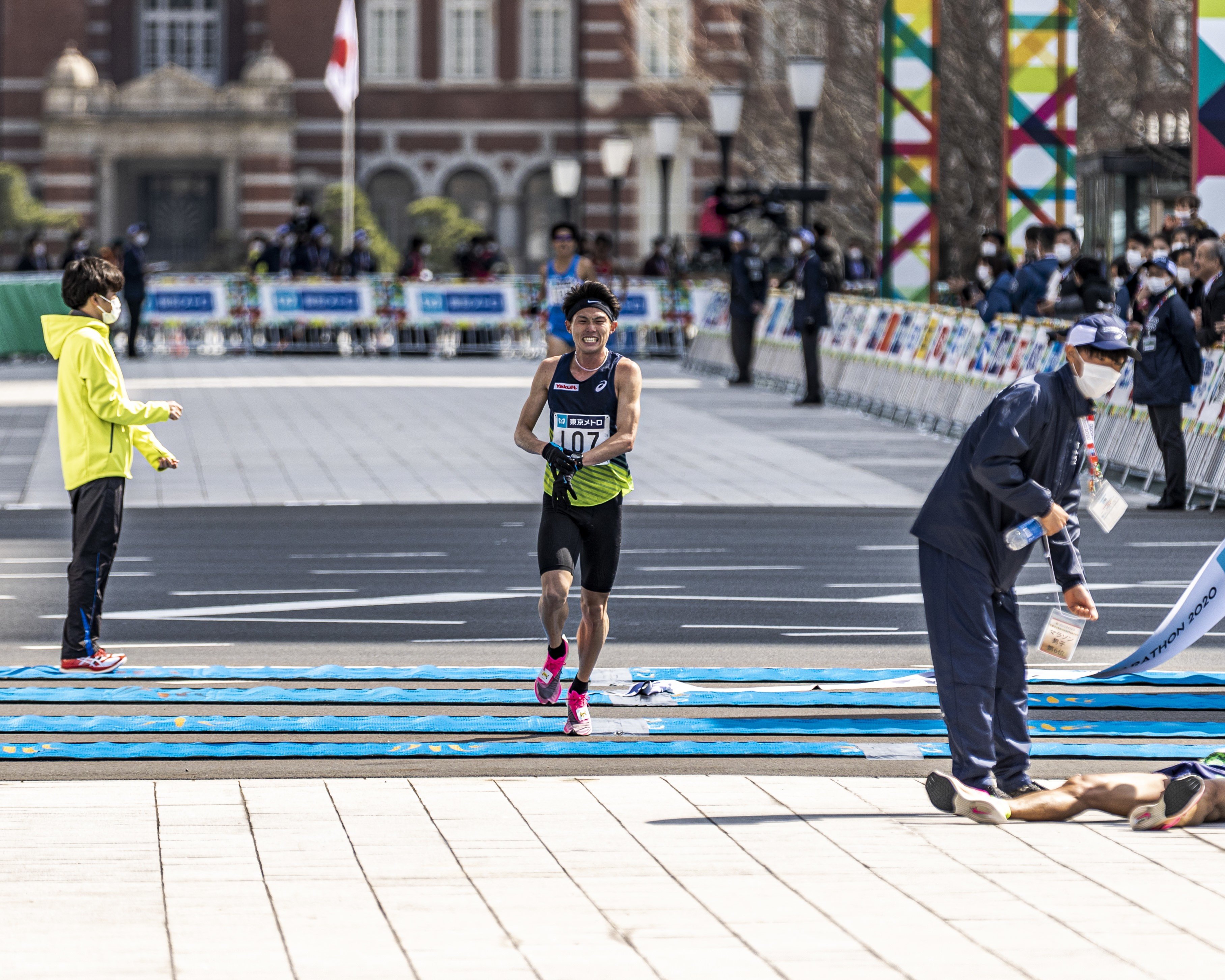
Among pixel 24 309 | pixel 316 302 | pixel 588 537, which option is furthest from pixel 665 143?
pixel 588 537

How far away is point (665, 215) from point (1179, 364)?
850 inches

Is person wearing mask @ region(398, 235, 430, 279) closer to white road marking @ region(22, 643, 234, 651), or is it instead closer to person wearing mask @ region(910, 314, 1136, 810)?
white road marking @ region(22, 643, 234, 651)

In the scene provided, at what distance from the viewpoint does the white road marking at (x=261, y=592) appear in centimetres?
1264

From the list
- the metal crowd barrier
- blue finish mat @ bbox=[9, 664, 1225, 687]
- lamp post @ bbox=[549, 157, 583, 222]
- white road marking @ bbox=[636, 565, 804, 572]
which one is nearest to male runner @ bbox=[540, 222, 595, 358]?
the metal crowd barrier

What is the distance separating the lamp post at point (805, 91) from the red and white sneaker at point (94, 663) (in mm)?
18030

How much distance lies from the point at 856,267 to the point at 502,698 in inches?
1046

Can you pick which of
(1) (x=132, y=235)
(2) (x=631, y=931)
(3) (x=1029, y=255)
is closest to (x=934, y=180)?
(3) (x=1029, y=255)

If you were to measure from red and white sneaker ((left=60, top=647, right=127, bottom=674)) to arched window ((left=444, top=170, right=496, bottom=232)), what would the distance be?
160 ft

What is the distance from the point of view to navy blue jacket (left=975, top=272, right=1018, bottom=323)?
2198 cm

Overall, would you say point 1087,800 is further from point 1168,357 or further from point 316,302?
point 316,302

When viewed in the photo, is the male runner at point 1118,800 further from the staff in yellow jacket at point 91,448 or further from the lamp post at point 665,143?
the lamp post at point 665,143

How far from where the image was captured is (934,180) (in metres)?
28.4

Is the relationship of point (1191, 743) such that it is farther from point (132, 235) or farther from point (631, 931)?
point (132, 235)

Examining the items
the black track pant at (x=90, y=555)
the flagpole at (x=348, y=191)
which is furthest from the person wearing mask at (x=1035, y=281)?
the flagpole at (x=348, y=191)
